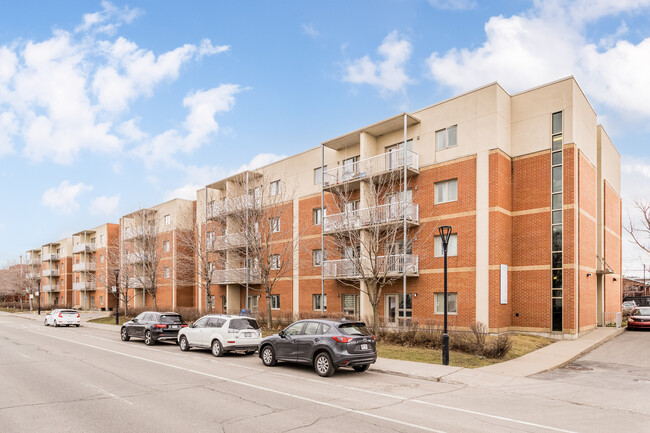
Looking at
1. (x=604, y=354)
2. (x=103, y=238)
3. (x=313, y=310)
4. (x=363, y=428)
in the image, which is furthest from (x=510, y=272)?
(x=103, y=238)

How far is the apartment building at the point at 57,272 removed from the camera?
74000 mm

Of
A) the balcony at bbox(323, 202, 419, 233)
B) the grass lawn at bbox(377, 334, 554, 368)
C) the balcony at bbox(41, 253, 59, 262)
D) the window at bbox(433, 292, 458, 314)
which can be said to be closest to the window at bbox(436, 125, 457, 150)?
the balcony at bbox(323, 202, 419, 233)

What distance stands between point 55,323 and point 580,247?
122 feet

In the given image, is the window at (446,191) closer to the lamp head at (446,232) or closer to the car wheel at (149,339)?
the lamp head at (446,232)

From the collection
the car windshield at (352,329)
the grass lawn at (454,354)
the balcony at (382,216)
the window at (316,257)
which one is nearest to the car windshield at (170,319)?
the balcony at (382,216)

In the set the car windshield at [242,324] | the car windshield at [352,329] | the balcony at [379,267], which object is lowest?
the car windshield at [242,324]

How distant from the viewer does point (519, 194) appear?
935 inches

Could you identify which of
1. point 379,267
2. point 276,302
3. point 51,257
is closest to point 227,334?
point 379,267

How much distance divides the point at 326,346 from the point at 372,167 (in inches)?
600

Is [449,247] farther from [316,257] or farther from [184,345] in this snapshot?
[184,345]

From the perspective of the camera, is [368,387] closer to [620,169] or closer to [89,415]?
[89,415]

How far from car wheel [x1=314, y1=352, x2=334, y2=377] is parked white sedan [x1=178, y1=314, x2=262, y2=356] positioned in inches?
189

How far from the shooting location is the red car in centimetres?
2495

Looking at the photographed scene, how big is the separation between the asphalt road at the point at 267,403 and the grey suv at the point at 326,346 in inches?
17.0
